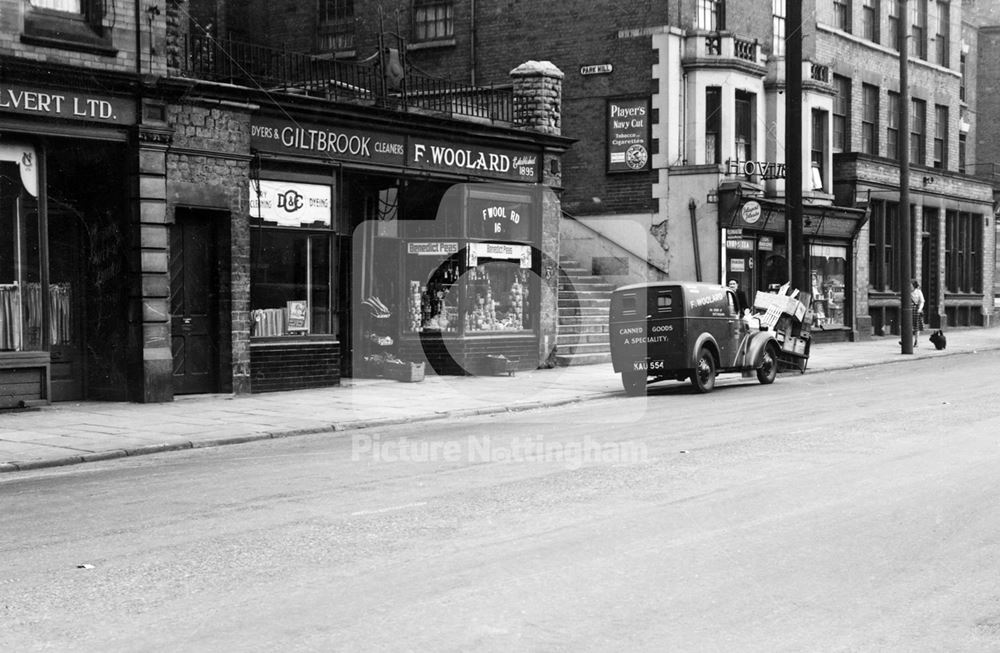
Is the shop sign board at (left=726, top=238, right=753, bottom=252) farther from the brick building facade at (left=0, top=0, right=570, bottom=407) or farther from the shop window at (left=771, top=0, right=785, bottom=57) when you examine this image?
the brick building facade at (left=0, top=0, right=570, bottom=407)

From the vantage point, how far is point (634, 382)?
67.5 ft

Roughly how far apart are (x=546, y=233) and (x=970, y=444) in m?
14.3

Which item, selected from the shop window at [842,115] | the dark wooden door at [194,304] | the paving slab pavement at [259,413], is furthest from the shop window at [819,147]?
the dark wooden door at [194,304]

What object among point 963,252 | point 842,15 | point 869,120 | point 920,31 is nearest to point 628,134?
point 842,15

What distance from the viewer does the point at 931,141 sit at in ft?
141

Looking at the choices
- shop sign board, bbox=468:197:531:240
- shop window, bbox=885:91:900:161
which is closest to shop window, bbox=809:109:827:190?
shop window, bbox=885:91:900:161

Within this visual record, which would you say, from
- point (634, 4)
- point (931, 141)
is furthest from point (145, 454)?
point (931, 141)

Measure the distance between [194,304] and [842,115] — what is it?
82.3 feet

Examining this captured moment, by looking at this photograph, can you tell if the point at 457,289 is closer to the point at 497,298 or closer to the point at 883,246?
the point at 497,298

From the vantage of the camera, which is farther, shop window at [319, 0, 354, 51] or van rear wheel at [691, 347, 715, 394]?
shop window at [319, 0, 354, 51]

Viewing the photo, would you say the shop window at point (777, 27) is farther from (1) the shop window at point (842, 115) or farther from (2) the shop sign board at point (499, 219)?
(2) the shop sign board at point (499, 219)

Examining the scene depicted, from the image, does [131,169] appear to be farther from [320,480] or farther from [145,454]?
[320,480]

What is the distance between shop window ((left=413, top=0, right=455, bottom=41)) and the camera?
Result: 108 feet

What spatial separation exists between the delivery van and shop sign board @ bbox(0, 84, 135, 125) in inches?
343
